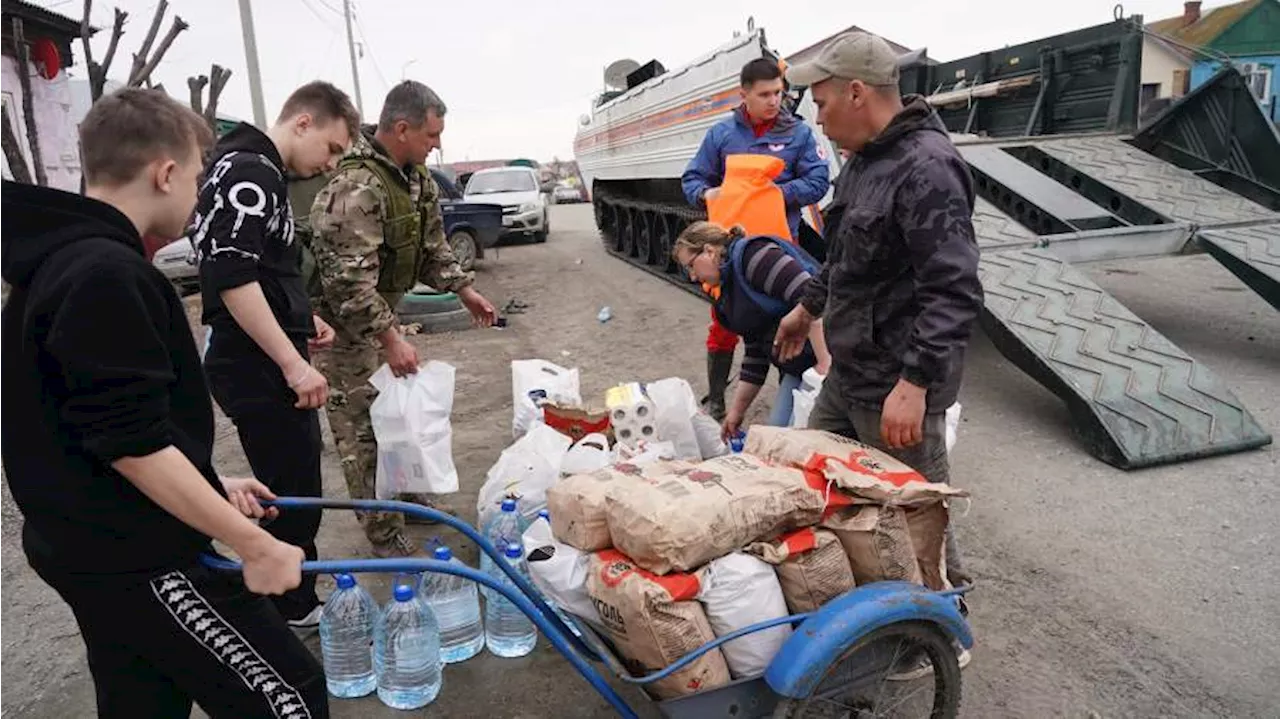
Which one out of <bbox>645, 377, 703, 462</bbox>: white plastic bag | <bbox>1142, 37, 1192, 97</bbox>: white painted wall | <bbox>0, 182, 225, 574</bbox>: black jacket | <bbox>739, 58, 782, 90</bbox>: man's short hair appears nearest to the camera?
<bbox>0, 182, 225, 574</bbox>: black jacket

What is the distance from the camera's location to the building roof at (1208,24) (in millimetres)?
36781

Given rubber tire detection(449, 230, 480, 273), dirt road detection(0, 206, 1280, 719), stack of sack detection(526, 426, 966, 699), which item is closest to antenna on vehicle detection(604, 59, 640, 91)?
rubber tire detection(449, 230, 480, 273)

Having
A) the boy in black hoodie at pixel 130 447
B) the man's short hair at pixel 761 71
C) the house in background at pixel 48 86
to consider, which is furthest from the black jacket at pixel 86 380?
the house in background at pixel 48 86

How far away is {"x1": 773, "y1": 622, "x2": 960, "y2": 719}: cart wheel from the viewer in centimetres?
215

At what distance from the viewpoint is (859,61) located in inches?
101

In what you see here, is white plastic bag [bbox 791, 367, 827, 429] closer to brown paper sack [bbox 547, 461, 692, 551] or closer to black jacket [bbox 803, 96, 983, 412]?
black jacket [bbox 803, 96, 983, 412]

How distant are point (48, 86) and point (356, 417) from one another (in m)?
18.6

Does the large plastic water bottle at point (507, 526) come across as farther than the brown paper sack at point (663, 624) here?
Yes

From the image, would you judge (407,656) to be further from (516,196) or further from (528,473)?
(516,196)

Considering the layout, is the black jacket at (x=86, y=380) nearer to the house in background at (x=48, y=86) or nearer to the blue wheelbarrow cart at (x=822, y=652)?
the blue wheelbarrow cart at (x=822, y=652)

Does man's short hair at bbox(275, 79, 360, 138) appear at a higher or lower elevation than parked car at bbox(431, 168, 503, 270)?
higher

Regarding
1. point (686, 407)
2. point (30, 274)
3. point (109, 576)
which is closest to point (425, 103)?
point (686, 407)

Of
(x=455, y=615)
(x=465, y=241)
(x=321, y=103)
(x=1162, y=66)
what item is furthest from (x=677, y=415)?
(x=1162, y=66)

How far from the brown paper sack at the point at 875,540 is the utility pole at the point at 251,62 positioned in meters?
14.0
